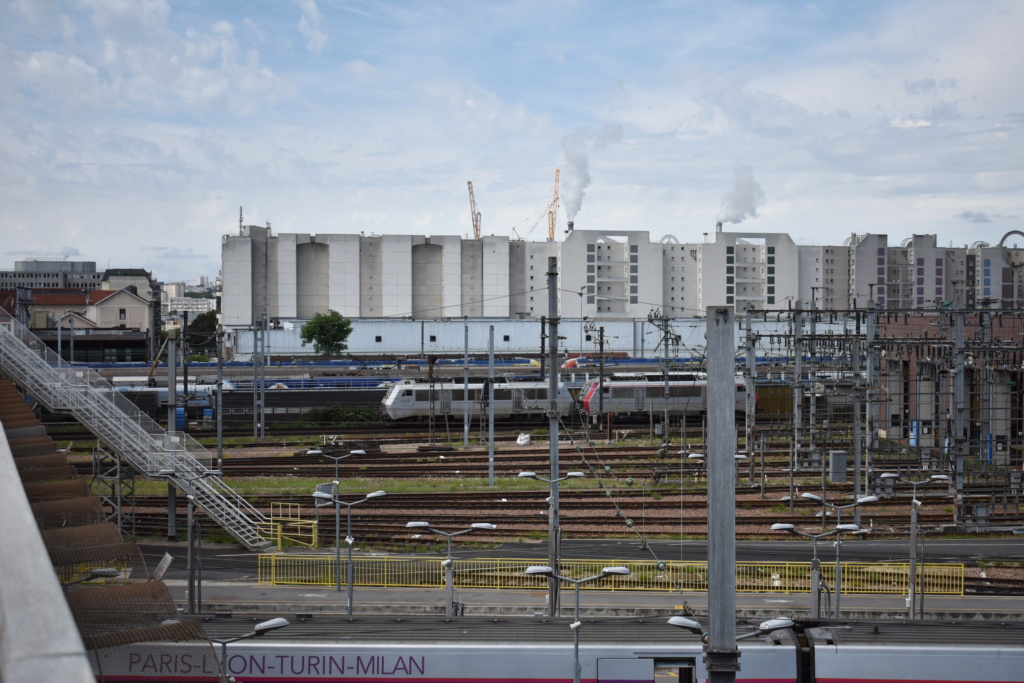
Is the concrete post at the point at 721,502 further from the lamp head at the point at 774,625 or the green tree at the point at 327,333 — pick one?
the green tree at the point at 327,333

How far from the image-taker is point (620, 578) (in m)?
17.2

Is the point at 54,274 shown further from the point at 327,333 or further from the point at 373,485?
the point at 373,485

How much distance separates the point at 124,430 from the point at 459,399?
17.9m

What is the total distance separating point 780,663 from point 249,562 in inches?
480

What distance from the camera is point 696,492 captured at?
2511 cm

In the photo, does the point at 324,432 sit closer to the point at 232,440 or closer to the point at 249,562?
the point at 232,440

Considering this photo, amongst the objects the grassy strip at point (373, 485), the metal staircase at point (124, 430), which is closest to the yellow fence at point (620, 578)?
the metal staircase at point (124, 430)

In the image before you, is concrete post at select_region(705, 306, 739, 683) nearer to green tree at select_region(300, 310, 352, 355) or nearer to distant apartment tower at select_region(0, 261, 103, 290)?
green tree at select_region(300, 310, 352, 355)

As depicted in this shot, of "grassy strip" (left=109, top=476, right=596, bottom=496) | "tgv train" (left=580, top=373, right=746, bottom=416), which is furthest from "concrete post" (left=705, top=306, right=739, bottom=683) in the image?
"tgv train" (left=580, top=373, right=746, bottom=416)

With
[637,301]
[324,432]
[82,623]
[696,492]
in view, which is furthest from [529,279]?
[82,623]

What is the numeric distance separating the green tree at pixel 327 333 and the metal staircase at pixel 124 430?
4637 cm

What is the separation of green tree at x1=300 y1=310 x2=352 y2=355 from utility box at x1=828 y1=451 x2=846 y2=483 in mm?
47288

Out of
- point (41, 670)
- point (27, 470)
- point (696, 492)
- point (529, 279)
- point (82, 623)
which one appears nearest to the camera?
point (41, 670)

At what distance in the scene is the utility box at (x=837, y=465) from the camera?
80.6 ft
